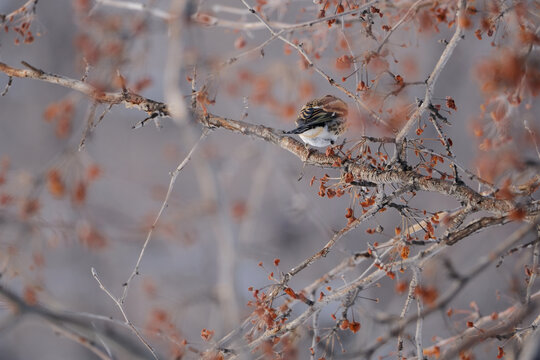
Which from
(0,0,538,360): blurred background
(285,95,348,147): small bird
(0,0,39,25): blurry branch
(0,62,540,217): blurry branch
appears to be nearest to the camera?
(0,62,540,217): blurry branch

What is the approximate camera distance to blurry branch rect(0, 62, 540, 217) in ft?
7.98

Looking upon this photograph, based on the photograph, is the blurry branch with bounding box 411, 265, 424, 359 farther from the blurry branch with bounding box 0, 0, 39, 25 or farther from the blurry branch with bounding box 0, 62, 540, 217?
the blurry branch with bounding box 0, 0, 39, 25

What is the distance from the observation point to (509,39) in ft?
9.47

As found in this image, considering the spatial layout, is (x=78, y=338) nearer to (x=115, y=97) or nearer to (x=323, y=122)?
(x=115, y=97)

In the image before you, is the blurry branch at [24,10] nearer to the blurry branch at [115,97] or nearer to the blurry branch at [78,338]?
the blurry branch at [115,97]

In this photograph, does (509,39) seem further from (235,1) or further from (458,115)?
(235,1)

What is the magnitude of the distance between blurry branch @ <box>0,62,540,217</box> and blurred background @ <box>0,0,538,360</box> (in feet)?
0.66

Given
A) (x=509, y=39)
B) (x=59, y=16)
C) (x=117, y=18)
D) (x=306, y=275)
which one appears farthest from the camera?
(x=59, y=16)

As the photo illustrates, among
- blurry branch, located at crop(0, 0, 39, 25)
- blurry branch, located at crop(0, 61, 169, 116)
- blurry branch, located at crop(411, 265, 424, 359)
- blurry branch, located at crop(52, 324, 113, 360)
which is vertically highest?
blurry branch, located at crop(0, 0, 39, 25)

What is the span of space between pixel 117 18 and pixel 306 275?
5974 mm

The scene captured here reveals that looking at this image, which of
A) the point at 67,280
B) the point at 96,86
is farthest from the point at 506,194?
the point at 67,280

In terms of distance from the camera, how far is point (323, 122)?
378 cm

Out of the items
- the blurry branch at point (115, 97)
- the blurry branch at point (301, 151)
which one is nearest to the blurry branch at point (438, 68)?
the blurry branch at point (301, 151)

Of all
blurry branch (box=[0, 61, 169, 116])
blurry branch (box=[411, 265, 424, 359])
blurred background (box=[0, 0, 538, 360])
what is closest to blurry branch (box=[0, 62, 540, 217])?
blurry branch (box=[0, 61, 169, 116])
